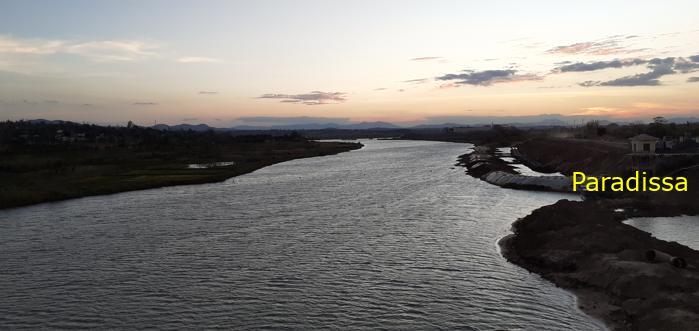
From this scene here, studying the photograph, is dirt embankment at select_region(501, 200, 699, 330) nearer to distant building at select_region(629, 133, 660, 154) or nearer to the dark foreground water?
the dark foreground water

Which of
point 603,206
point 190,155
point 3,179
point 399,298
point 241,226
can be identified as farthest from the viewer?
point 190,155

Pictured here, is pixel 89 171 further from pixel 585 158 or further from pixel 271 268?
pixel 585 158

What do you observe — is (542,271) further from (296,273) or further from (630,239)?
(296,273)

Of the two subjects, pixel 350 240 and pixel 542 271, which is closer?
pixel 542 271

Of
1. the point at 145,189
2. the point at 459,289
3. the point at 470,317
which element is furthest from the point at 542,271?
the point at 145,189

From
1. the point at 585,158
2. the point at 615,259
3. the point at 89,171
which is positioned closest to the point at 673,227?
the point at 615,259

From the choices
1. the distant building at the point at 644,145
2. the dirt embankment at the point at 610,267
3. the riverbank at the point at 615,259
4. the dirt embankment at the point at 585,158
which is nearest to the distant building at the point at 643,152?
the distant building at the point at 644,145

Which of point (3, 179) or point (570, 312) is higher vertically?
point (3, 179)

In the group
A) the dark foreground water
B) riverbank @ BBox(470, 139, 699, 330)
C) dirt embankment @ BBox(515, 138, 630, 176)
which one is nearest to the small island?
the dark foreground water
